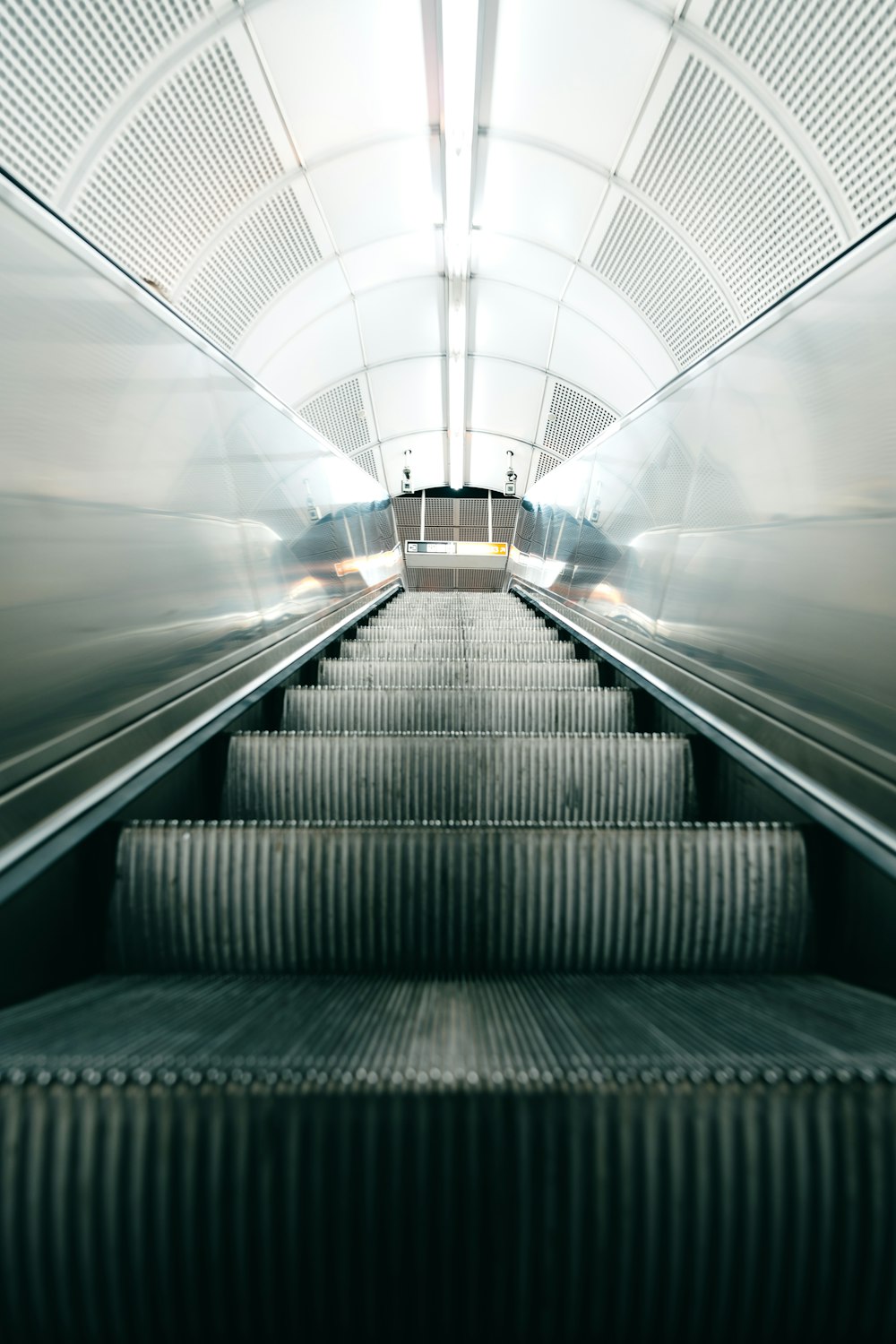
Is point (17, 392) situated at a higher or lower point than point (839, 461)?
higher

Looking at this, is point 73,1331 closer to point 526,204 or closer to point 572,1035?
point 572,1035

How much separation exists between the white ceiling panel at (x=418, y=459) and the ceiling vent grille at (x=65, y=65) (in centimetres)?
1143

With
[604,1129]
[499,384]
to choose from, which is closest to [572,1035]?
[604,1129]

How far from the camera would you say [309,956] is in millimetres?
1469

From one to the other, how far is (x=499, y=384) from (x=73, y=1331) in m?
14.9

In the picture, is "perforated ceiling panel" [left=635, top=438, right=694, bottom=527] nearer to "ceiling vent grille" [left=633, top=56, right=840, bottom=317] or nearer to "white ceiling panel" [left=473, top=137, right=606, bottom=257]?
"ceiling vent grille" [left=633, top=56, right=840, bottom=317]

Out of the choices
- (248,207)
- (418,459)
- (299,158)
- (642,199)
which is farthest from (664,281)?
(418,459)

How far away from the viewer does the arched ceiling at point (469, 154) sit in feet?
15.6

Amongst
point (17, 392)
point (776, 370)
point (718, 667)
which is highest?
point (776, 370)

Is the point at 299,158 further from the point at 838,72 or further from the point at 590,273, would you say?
the point at 838,72

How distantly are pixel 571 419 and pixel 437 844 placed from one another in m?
14.0

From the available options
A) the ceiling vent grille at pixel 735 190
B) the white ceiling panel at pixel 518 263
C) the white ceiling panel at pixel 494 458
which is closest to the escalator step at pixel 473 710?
the ceiling vent grille at pixel 735 190

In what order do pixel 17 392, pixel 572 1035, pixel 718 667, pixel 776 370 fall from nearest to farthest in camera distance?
pixel 572 1035 → pixel 17 392 → pixel 776 370 → pixel 718 667

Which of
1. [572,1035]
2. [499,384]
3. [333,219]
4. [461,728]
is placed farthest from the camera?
[499,384]
